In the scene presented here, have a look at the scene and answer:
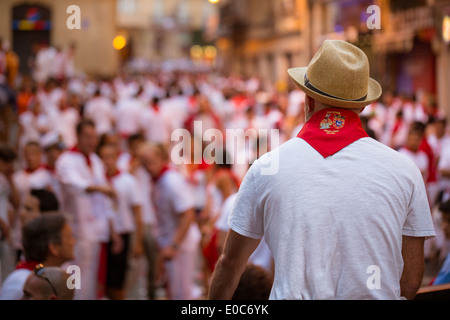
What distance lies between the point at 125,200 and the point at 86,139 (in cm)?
79

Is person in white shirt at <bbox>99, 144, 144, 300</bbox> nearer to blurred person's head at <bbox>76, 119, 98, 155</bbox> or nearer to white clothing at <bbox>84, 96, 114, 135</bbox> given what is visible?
blurred person's head at <bbox>76, 119, 98, 155</bbox>

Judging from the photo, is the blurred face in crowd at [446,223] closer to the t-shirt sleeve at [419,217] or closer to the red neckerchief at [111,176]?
the t-shirt sleeve at [419,217]

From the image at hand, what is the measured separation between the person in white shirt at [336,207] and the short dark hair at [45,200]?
3.38 m

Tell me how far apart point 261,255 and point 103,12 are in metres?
30.4

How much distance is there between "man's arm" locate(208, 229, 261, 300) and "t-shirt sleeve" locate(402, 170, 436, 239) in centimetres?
53

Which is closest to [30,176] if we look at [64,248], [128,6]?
[64,248]

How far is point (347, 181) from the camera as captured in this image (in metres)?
2.26

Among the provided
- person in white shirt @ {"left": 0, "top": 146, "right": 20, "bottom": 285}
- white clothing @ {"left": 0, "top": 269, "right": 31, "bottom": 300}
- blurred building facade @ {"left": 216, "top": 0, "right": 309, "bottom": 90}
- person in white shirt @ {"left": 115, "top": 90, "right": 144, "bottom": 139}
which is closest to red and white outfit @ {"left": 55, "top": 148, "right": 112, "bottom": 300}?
person in white shirt @ {"left": 0, "top": 146, "right": 20, "bottom": 285}

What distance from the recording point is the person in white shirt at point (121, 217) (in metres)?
7.12

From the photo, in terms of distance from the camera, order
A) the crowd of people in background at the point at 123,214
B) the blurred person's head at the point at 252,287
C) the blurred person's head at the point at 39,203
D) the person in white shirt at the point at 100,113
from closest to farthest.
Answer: the blurred person's head at the point at 252,287
the crowd of people in background at the point at 123,214
the blurred person's head at the point at 39,203
the person in white shirt at the point at 100,113

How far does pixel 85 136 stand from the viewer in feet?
23.1

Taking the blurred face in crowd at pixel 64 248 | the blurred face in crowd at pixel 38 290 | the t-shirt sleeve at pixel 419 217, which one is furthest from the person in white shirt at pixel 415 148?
the t-shirt sleeve at pixel 419 217

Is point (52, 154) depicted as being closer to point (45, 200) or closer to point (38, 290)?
point (45, 200)

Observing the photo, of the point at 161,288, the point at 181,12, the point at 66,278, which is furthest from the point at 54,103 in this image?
the point at 181,12
